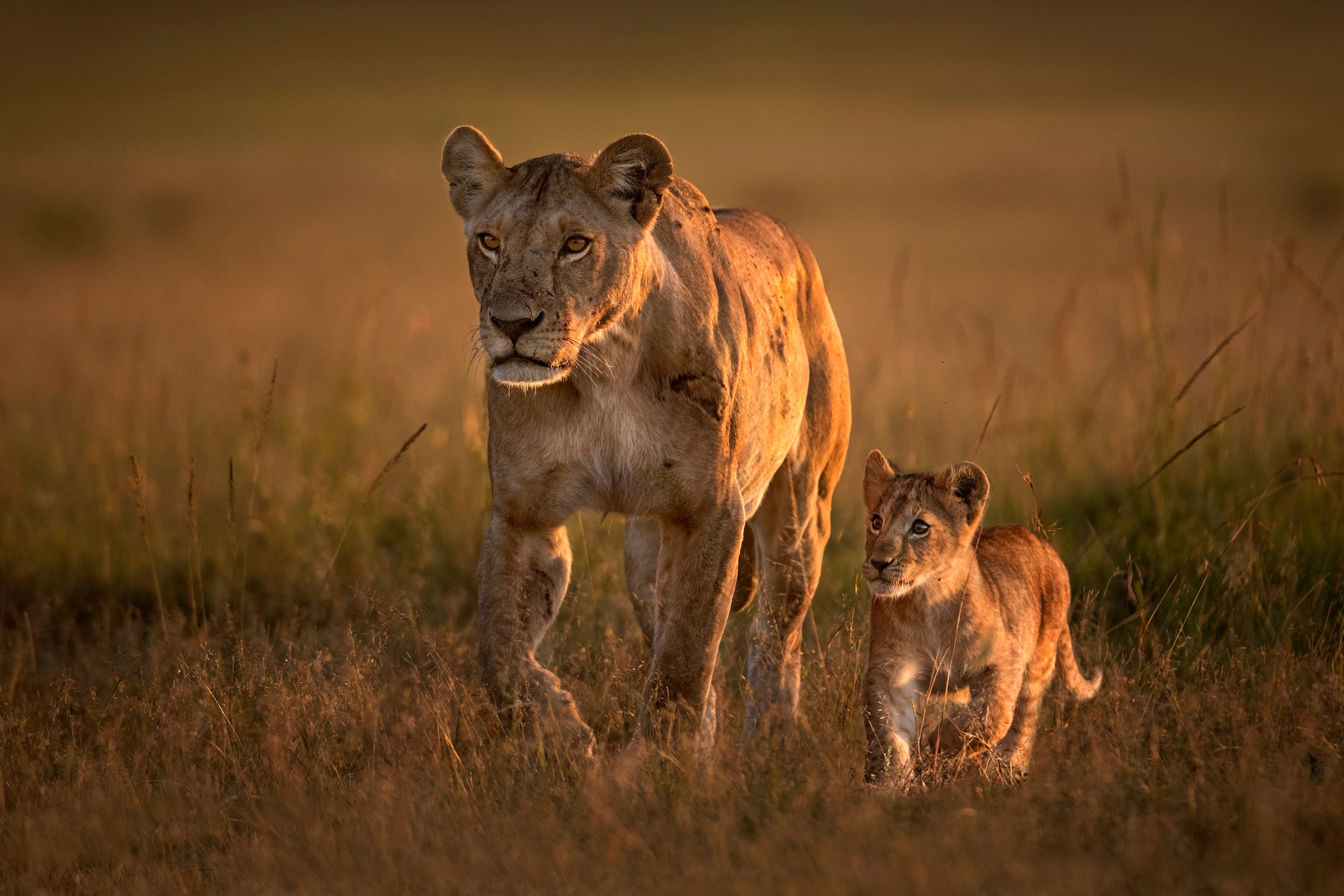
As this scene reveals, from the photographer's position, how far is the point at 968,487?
4.34 m

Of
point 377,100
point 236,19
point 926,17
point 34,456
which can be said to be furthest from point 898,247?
point 236,19

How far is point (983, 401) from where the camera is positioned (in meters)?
9.62

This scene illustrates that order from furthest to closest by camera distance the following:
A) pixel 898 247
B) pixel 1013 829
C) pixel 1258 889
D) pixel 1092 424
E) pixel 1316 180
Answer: pixel 1316 180
pixel 898 247
pixel 1092 424
pixel 1013 829
pixel 1258 889

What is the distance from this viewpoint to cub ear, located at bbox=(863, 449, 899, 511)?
451 cm

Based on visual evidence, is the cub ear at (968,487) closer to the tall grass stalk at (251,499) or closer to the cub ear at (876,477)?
the cub ear at (876,477)

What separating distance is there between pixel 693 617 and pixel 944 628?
2.58 feet

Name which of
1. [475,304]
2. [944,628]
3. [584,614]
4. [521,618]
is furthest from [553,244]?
[475,304]

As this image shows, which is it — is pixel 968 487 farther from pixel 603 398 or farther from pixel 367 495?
pixel 367 495

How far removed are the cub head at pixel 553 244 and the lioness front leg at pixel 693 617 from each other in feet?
2.33

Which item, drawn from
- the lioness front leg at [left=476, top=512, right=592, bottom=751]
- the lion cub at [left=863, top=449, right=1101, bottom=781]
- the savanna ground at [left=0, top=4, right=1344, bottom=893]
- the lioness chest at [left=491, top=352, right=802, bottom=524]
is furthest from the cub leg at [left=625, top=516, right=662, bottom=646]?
the lion cub at [left=863, top=449, right=1101, bottom=781]

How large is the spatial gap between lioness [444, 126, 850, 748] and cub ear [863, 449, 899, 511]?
419 mm

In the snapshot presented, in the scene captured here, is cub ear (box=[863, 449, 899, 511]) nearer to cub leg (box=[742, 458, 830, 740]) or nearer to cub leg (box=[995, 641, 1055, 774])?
cub leg (box=[995, 641, 1055, 774])

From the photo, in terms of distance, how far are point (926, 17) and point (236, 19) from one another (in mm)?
46442

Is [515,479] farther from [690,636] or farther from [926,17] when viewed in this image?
[926,17]
